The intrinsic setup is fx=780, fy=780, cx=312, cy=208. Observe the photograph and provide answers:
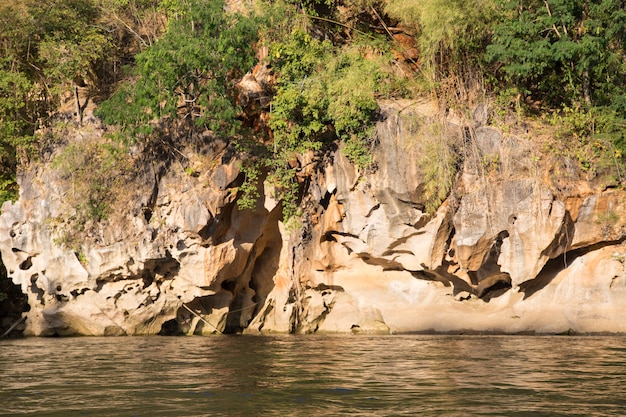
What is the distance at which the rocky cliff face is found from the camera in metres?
18.6

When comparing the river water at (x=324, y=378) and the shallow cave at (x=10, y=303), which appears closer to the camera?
the river water at (x=324, y=378)

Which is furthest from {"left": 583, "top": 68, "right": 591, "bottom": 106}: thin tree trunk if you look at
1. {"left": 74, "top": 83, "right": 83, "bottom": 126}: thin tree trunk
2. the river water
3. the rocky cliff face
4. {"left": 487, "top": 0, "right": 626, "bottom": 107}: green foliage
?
{"left": 74, "top": 83, "right": 83, "bottom": 126}: thin tree trunk

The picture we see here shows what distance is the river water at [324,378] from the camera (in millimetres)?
8359

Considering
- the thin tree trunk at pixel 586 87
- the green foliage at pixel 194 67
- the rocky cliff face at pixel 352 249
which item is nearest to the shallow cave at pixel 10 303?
the rocky cliff face at pixel 352 249

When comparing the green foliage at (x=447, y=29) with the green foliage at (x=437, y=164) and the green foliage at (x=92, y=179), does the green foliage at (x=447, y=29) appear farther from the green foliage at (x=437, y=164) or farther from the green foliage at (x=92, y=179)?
the green foliage at (x=92, y=179)

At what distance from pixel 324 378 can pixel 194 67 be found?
1078 centimetres

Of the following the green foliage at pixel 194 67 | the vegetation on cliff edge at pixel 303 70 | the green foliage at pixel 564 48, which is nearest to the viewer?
the green foliage at pixel 564 48

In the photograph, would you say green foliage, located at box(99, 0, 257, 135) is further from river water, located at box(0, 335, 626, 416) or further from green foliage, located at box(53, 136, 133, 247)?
river water, located at box(0, 335, 626, 416)

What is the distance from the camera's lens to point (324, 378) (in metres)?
Answer: 10.6

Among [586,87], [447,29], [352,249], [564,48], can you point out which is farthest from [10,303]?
[586,87]

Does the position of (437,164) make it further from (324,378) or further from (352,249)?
(324,378)

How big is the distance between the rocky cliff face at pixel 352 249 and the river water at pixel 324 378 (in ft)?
8.39

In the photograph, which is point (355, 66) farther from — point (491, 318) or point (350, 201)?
point (491, 318)

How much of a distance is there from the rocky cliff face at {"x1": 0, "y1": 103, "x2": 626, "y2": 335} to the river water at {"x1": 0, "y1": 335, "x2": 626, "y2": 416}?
2558mm
